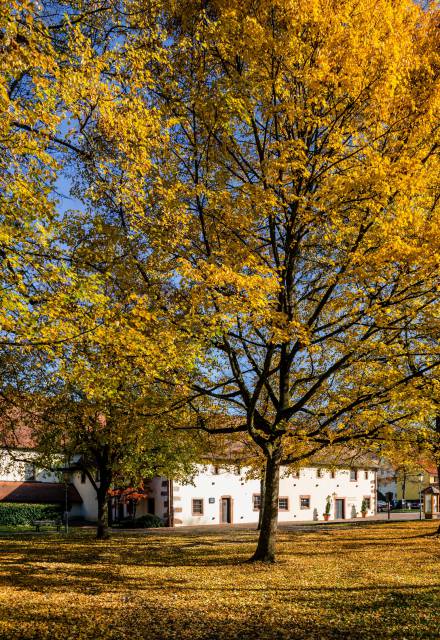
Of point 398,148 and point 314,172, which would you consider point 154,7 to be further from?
point 398,148

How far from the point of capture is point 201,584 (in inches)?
473

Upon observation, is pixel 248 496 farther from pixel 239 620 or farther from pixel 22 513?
pixel 239 620

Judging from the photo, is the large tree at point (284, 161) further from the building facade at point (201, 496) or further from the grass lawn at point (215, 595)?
the building facade at point (201, 496)

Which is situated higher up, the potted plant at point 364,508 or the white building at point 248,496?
the white building at point 248,496

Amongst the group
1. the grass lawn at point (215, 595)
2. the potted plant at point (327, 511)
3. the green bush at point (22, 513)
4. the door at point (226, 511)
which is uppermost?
the grass lawn at point (215, 595)

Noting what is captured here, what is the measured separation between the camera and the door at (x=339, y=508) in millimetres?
51000

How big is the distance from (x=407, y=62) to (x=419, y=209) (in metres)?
3.34

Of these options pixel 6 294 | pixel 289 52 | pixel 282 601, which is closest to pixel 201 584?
pixel 282 601

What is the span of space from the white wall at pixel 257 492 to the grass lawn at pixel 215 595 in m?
19.1

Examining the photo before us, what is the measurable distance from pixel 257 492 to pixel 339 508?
10.7 metres

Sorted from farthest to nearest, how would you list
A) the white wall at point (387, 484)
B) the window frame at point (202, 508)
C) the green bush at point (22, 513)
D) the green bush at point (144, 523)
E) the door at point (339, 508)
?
the white wall at point (387, 484)
the door at point (339, 508)
the window frame at point (202, 508)
the green bush at point (22, 513)
the green bush at point (144, 523)

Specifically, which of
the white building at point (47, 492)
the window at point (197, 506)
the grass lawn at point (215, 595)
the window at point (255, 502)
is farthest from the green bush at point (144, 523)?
the grass lawn at point (215, 595)

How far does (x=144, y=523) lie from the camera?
124 ft

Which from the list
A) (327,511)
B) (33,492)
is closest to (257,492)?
(327,511)
